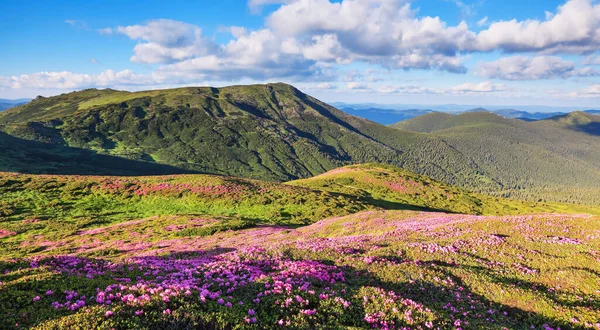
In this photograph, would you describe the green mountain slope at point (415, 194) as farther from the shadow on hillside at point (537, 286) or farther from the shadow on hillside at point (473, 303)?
the shadow on hillside at point (473, 303)

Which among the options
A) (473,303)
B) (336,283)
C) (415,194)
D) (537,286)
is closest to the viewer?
(473,303)

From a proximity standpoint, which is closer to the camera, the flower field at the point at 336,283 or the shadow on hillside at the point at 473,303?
the flower field at the point at 336,283

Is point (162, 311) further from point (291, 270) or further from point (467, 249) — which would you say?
point (467, 249)

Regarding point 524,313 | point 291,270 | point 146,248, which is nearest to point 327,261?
point 291,270

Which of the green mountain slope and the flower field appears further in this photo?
the green mountain slope

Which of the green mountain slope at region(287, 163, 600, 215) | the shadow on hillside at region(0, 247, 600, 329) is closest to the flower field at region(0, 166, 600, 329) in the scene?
the shadow on hillside at region(0, 247, 600, 329)

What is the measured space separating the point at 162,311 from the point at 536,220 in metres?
31.1

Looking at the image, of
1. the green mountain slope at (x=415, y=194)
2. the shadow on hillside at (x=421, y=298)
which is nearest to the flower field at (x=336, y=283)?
the shadow on hillside at (x=421, y=298)

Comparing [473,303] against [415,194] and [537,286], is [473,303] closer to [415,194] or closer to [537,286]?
[537,286]

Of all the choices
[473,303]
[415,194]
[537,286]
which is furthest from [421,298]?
[415,194]

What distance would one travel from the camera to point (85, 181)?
59875 mm

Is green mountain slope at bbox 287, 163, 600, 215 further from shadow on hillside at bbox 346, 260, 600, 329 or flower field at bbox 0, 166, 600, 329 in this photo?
shadow on hillside at bbox 346, 260, 600, 329

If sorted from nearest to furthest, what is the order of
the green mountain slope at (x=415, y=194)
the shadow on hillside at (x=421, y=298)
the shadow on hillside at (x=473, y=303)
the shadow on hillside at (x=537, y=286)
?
the shadow on hillside at (x=421, y=298), the shadow on hillside at (x=473, y=303), the shadow on hillside at (x=537, y=286), the green mountain slope at (x=415, y=194)

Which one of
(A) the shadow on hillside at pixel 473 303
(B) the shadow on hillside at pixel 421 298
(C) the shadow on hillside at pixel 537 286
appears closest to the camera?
(B) the shadow on hillside at pixel 421 298
